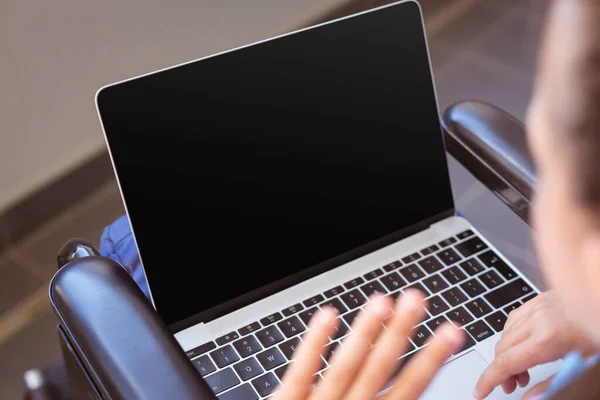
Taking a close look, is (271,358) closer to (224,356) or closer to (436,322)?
(224,356)

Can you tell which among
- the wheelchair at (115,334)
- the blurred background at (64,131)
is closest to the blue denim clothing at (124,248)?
the wheelchair at (115,334)

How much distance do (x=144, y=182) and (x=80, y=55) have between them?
98cm

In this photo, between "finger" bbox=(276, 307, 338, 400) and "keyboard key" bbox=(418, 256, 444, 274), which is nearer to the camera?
"finger" bbox=(276, 307, 338, 400)

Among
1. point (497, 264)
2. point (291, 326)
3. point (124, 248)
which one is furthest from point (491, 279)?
point (124, 248)

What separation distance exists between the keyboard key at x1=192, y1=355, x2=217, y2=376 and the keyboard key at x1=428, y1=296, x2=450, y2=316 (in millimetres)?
248

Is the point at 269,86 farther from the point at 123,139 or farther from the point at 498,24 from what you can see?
the point at 498,24

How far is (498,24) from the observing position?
8.33 feet

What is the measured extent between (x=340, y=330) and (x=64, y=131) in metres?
1.11

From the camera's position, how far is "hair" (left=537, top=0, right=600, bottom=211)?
35cm

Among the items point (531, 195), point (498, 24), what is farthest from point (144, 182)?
point (498, 24)

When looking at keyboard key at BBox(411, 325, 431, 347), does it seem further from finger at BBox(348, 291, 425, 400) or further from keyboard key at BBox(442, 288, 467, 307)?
finger at BBox(348, 291, 425, 400)

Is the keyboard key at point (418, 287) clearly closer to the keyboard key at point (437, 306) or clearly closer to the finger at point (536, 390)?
the keyboard key at point (437, 306)

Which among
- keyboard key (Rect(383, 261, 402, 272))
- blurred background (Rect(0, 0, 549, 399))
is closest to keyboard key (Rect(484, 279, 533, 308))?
keyboard key (Rect(383, 261, 402, 272))

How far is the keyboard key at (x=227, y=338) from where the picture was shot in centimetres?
82
